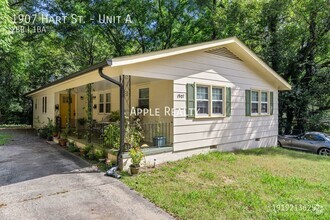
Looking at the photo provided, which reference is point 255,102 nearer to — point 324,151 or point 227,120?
point 227,120

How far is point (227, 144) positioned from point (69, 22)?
41.4ft

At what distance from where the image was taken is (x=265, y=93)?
35.1ft

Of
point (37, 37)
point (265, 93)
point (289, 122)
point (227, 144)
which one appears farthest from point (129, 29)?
point (289, 122)

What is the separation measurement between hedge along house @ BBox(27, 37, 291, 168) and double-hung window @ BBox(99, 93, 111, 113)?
0.05 metres

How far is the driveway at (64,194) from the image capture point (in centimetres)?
358

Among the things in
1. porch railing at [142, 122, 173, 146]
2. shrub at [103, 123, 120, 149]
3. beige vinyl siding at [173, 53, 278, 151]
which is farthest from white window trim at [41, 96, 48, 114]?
beige vinyl siding at [173, 53, 278, 151]

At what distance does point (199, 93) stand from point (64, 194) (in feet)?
16.7

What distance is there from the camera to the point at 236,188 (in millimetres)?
4809

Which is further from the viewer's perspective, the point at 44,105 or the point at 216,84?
the point at 44,105

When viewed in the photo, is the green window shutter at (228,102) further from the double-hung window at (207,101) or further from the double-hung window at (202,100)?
the double-hung window at (202,100)

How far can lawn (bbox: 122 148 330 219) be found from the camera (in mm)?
3771

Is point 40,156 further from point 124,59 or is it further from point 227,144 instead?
point 227,144

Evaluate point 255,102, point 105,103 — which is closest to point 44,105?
point 105,103

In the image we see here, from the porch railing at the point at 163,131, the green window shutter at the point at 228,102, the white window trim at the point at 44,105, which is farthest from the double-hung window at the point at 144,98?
the white window trim at the point at 44,105
